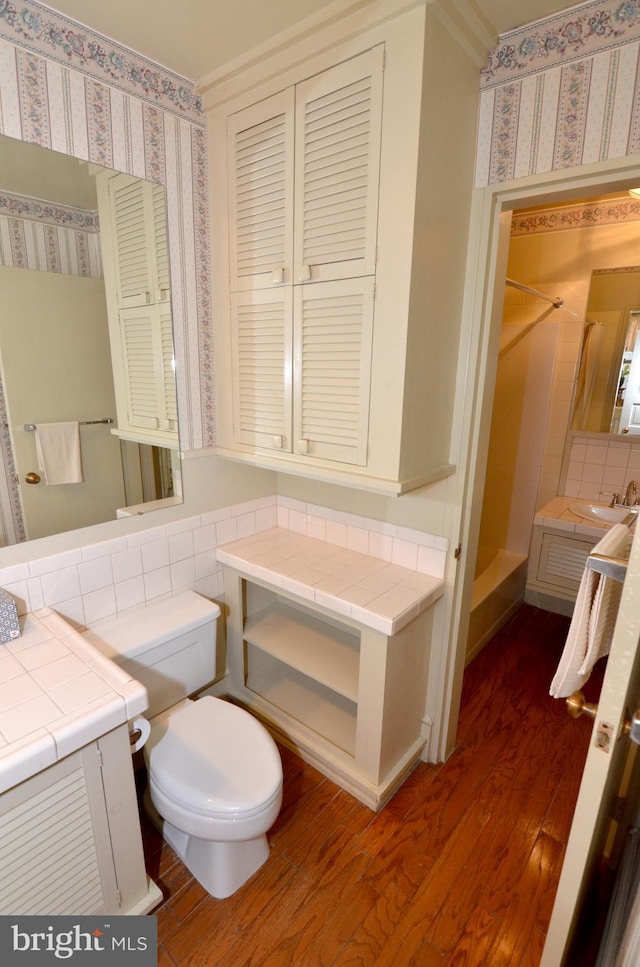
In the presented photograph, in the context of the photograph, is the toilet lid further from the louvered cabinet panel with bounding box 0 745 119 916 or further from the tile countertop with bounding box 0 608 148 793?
the tile countertop with bounding box 0 608 148 793

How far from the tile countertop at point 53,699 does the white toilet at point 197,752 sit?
0.73ft

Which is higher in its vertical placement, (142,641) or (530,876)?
(142,641)

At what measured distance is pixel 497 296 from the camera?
59.0 inches

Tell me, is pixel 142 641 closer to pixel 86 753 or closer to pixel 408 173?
pixel 86 753

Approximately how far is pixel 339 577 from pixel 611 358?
207cm

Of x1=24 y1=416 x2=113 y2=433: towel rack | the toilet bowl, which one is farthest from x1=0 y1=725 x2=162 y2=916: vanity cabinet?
x1=24 y1=416 x2=113 y2=433: towel rack

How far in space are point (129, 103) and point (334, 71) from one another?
658 millimetres

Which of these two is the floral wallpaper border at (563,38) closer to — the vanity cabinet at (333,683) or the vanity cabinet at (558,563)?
the vanity cabinet at (333,683)

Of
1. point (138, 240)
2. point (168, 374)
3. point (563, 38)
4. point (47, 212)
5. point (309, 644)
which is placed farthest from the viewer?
point (309, 644)

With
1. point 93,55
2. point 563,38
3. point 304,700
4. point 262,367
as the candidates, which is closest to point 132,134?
point 93,55

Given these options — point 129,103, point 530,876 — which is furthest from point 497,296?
point 530,876

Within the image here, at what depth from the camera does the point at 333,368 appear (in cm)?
143

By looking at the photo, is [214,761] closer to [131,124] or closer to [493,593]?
[493,593]

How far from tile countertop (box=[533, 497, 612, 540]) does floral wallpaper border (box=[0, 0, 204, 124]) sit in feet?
7.97
